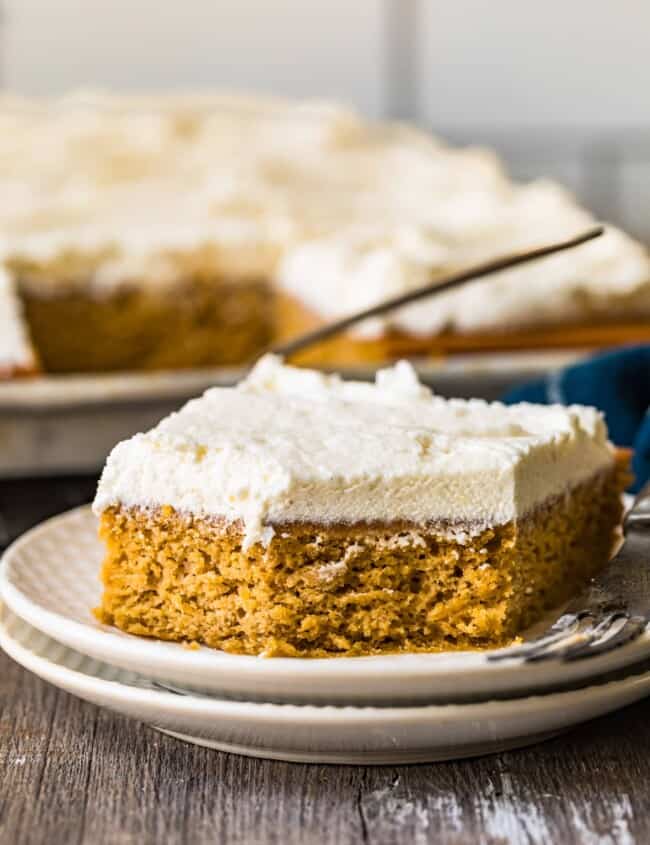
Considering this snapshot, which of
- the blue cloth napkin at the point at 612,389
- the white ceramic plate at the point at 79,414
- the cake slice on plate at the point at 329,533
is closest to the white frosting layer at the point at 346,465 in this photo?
the cake slice on plate at the point at 329,533

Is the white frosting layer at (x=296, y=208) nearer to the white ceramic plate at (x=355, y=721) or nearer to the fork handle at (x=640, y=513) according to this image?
the fork handle at (x=640, y=513)

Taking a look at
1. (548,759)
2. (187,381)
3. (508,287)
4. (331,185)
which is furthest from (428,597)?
(331,185)

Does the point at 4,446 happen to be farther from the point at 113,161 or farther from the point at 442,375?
the point at 113,161

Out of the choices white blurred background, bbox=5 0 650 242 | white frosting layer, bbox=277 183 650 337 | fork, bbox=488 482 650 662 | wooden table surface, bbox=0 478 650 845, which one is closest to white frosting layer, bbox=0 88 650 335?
white frosting layer, bbox=277 183 650 337

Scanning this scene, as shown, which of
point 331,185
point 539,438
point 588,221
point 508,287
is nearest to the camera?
point 539,438

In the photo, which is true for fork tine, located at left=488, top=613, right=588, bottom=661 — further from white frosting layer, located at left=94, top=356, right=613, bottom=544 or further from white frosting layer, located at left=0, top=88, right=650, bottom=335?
white frosting layer, located at left=0, top=88, right=650, bottom=335

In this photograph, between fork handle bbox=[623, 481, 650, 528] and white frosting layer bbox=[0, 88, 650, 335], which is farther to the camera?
white frosting layer bbox=[0, 88, 650, 335]

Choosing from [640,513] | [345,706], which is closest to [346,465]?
[345,706]
